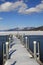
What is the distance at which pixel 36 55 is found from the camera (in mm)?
17969

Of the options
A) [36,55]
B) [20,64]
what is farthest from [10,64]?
[36,55]

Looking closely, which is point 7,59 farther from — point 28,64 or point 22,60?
point 28,64

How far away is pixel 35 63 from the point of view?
49.8 ft

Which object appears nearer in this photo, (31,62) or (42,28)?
(31,62)

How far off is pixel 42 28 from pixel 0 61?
5483 inches

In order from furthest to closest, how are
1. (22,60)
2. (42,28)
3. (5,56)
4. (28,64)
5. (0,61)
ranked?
(42,28) → (0,61) → (5,56) → (22,60) → (28,64)

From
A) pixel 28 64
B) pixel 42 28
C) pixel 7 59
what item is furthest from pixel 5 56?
pixel 42 28

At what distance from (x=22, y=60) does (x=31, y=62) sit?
3.44 feet

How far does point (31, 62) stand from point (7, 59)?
7.56 ft

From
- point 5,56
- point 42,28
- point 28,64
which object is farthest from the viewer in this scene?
point 42,28

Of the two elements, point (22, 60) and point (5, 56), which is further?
point (5, 56)

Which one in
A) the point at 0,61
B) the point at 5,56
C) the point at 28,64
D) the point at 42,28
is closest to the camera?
the point at 28,64

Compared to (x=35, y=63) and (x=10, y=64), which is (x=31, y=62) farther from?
(x=10, y=64)

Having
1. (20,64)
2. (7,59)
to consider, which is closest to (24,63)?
(20,64)
